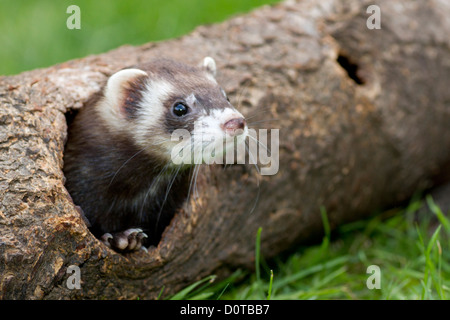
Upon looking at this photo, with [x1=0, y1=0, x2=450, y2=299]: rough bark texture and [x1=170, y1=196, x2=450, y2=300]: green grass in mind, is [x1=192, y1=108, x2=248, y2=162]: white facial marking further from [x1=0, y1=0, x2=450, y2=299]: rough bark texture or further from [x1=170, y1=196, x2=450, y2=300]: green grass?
[x1=170, y1=196, x2=450, y2=300]: green grass

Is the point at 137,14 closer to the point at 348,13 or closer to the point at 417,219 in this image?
the point at 348,13

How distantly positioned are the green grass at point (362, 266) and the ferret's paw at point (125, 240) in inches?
19.1

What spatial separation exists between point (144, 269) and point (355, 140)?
1695 mm

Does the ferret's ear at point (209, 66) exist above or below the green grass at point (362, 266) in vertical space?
above

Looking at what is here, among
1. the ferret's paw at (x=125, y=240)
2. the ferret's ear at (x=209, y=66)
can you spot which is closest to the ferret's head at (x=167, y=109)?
the ferret's ear at (x=209, y=66)

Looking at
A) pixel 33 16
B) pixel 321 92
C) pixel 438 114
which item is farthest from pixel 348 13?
pixel 33 16

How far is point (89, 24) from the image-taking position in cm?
530

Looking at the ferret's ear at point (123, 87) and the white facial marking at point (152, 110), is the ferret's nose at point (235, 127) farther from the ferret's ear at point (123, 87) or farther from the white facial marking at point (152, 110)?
the ferret's ear at point (123, 87)

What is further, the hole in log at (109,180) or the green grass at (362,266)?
the green grass at (362,266)

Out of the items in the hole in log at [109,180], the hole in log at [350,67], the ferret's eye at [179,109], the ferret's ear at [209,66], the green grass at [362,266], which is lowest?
the green grass at [362,266]

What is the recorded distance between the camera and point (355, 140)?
12.5 feet

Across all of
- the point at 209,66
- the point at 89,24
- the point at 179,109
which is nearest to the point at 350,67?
the point at 209,66

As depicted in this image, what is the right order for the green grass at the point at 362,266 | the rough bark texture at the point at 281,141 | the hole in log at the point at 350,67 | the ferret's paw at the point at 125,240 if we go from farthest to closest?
the hole in log at the point at 350,67, the green grass at the point at 362,266, the ferret's paw at the point at 125,240, the rough bark texture at the point at 281,141

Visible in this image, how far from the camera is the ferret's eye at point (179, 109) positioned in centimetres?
274
